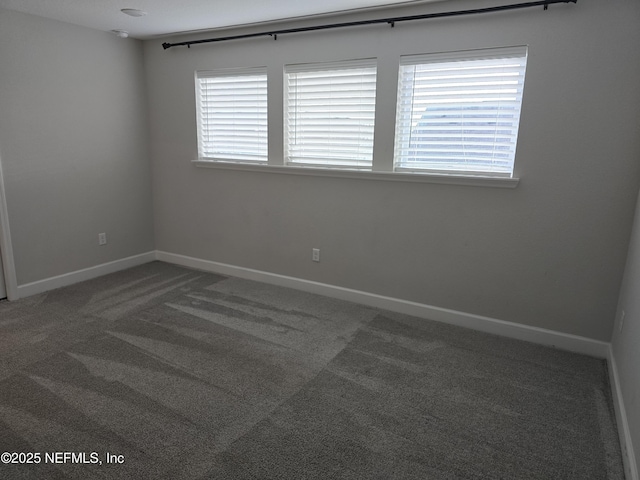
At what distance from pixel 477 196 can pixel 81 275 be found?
3.77m

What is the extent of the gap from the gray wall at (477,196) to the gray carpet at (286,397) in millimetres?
413

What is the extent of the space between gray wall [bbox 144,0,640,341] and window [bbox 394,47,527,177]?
3.5 inches

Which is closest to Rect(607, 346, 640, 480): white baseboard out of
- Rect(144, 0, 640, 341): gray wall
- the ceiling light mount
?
Rect(144, 0, 640, 341): gray wall

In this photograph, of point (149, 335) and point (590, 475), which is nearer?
point (590, 475)

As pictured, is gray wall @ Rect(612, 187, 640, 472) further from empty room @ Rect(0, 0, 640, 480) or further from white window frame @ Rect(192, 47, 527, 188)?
white window frame @ Rect(192, 47, 527, 188)

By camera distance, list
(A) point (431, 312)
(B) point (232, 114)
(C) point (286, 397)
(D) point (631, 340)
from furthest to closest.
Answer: (B) point (232, 114), (A) point (431, 312), (C) point (286, 397), (D) point (631, 340)

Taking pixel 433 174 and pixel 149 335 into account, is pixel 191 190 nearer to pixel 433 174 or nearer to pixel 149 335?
pixel 149 335

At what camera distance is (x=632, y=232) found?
266cm

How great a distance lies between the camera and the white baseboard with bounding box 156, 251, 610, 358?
9.75 ft

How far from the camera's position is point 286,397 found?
7.80 ft

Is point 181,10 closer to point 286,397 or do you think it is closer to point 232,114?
point 232,114

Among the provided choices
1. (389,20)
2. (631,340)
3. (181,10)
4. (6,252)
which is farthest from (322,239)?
(6,252)

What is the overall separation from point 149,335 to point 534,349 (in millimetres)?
2788

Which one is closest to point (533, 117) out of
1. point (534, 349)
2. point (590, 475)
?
point (534, 349)
